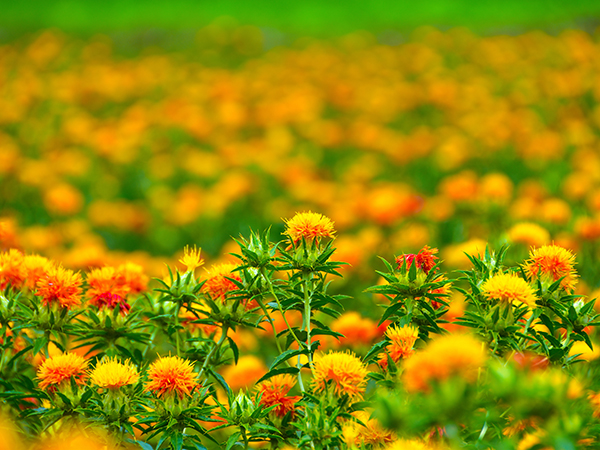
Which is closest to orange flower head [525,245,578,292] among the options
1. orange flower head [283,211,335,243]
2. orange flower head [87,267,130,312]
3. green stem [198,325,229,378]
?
orange flower head [283,211,335,243]

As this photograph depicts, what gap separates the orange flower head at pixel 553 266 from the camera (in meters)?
1.67

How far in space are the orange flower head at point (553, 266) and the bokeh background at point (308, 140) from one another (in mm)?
903

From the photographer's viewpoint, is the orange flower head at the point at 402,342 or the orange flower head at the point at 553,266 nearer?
the orange flower head at the point at 402,342

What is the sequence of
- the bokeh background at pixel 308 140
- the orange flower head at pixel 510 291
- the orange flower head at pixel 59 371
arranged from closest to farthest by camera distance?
the orange flower head at pixel 510 291, the orange flower head at pixel 59 371, the bokeh background at pixel 308 140

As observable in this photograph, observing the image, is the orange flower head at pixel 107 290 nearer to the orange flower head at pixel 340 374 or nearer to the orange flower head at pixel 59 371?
the orange flower head at pixel 59 371

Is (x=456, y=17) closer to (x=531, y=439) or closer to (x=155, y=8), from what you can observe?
(x=155, y=8)

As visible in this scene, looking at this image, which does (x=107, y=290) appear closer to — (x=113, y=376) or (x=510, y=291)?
(x=113, y=376)

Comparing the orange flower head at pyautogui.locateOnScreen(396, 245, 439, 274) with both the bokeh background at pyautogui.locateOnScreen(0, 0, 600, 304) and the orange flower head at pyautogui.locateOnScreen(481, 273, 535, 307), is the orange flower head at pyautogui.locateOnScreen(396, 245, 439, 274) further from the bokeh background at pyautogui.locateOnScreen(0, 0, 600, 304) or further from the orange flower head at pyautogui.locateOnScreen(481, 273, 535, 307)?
the bokeh background at pyautogui.locateOnScreen(0, 0, 600, 304)

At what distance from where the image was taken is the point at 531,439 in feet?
4.74

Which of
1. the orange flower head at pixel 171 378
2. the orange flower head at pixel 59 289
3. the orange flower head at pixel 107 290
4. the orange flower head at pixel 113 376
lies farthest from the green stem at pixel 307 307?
the orange flower head at pixel 59 289

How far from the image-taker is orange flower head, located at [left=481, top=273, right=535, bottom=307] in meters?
1.51

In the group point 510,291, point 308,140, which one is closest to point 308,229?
point 510,291

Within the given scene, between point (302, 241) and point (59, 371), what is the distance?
80 cm

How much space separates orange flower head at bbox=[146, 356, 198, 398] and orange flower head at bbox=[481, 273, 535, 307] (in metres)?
0.85
